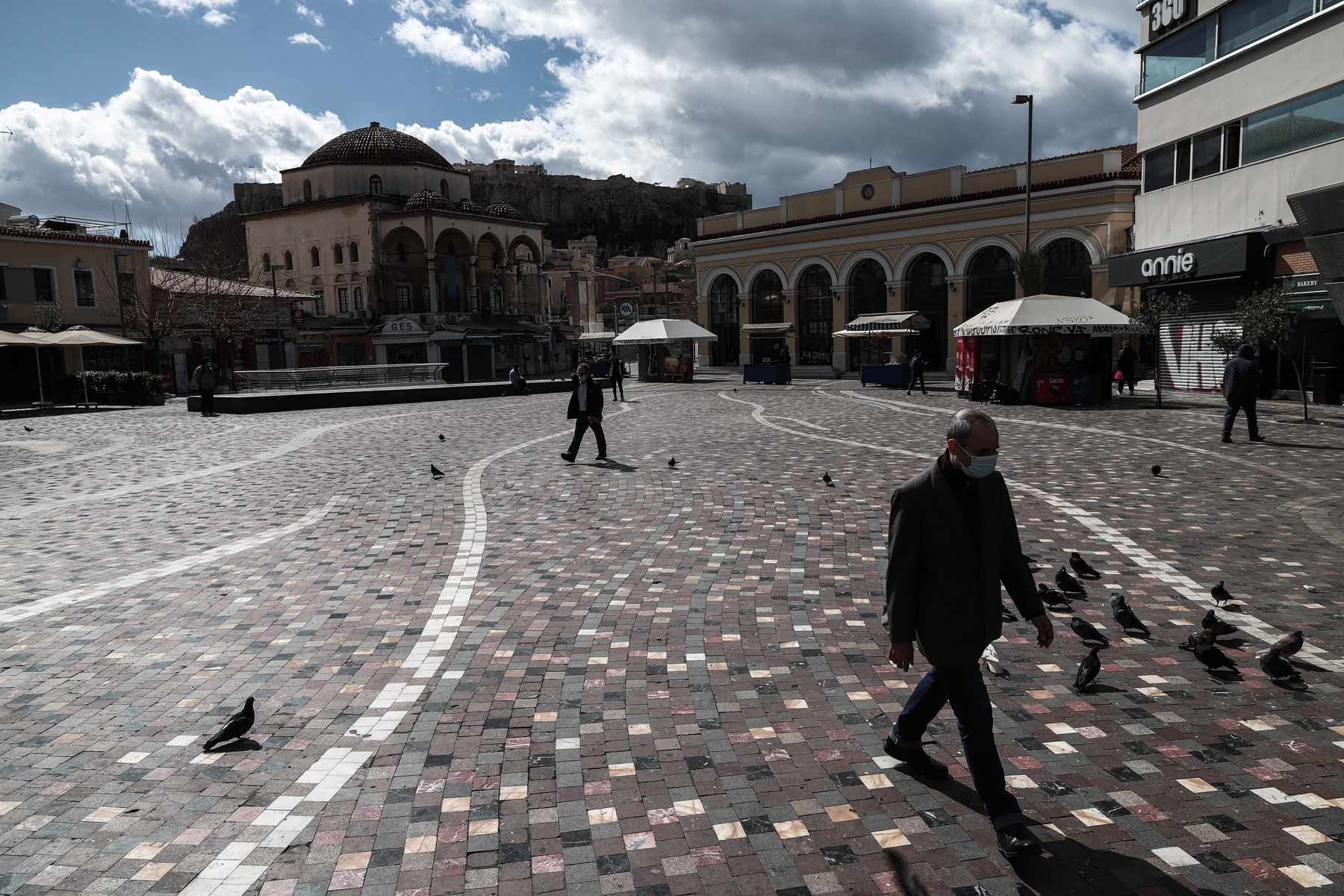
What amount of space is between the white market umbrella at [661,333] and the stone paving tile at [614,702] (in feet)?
95.6

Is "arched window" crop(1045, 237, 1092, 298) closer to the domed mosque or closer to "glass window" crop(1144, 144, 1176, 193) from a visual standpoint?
"glass window" crop(1144, 144, 1176, 193)

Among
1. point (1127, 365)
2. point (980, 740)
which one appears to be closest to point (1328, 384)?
point (1127, 365)

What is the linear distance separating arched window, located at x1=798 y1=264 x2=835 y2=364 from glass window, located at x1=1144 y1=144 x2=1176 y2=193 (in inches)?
831

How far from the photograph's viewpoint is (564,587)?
702cm

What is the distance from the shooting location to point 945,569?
3557 millimetres

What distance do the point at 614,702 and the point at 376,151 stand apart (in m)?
60.2

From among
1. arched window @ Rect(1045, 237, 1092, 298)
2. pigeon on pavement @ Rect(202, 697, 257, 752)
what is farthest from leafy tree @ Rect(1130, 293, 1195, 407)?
pigeon on pavement @ Rect(202, 697, 257, 752)

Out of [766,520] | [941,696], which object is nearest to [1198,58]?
[766,520]

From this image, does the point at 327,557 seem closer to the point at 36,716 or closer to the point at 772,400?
the point at 36,716

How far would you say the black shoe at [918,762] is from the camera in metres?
3.98

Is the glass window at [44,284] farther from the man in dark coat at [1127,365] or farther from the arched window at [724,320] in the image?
the man in dark coat at [1127,365]

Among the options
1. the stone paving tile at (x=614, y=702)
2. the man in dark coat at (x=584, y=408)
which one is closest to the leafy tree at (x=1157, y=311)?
the stone paving tile at (x=614, y=702)

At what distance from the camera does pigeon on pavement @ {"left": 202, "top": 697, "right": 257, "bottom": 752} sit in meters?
4.36

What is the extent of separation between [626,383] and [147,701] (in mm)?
37659
